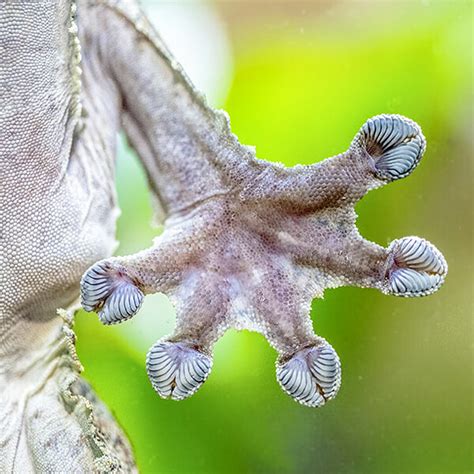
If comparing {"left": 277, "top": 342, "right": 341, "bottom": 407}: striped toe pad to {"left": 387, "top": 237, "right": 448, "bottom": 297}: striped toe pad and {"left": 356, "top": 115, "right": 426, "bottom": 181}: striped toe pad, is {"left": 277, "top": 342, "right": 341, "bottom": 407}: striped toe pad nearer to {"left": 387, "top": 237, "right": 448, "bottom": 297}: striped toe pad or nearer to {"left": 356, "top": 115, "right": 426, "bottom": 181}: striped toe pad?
{"left": 387, "top": 237, "right": 448, "bottom": 297}: striped toe pad

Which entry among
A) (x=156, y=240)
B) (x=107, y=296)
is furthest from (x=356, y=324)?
(x=107, y=296)

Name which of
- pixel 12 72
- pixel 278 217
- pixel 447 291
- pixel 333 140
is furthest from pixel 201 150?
pixel 447 291

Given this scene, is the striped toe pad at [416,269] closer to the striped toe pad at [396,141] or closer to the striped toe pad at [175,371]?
the striped toe pad at [396,141]

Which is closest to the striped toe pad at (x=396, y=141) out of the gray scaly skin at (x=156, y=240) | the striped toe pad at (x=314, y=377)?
the gray scaly skin at (x=156, y=240)

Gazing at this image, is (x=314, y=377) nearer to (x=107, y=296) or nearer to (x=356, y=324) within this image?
(x=107, y=296)

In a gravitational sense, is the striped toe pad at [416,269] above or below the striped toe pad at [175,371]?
above

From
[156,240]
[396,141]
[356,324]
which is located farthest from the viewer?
[356,324]

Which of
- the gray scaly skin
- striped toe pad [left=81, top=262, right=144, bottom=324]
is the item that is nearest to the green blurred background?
the gray scaly skin
